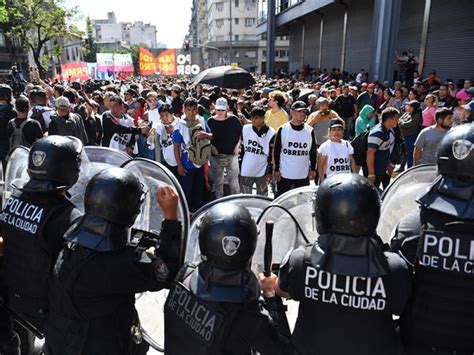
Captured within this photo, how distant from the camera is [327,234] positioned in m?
1.82

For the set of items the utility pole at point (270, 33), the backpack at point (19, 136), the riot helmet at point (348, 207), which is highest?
the utility pole at point (270, 33)

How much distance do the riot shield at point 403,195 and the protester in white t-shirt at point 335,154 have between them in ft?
6.81

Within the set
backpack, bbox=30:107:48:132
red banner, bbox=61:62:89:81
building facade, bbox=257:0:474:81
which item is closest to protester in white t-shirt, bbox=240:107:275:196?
backpack, bbox=30:107:48:132

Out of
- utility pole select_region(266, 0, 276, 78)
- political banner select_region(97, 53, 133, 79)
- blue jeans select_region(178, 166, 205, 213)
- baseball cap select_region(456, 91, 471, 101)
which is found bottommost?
blue jeans select_region(178, 166, 205, 213)

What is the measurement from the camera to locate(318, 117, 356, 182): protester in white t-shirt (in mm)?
5105

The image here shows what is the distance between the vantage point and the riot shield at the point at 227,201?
2.52 metres

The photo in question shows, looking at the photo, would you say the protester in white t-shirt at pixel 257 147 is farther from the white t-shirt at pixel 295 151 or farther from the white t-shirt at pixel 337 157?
the white t-shirt at pixel 337 157

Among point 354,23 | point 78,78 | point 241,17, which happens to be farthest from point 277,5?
point 241,17

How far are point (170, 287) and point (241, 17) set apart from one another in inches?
3013

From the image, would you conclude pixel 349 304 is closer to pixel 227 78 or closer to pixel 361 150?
pixel 361 150

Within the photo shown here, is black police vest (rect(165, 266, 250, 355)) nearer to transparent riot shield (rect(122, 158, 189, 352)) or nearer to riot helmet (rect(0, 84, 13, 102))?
transparent riot shield (rect(122, 158, 189, 352))

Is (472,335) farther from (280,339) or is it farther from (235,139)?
(235,139)

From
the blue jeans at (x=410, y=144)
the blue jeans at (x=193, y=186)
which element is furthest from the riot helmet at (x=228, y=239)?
the blue jeans at (x=410, y=144)

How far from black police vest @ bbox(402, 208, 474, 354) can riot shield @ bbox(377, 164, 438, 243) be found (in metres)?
0.99
